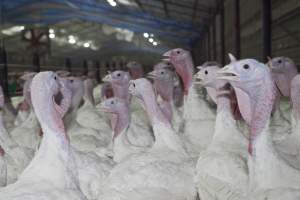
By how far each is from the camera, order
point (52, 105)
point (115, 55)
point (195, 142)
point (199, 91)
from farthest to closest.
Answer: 1. point (115, 55)
2. point (199, 91)
3. point (195, 142)
4. point (52, 105)

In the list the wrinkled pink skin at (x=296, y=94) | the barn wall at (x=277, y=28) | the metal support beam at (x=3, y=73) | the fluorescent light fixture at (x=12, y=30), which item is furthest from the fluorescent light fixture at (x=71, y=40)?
the wrinkled pink skin at (x=296, y=94)

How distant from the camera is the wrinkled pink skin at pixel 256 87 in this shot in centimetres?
342

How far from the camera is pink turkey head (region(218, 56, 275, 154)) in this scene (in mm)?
3420

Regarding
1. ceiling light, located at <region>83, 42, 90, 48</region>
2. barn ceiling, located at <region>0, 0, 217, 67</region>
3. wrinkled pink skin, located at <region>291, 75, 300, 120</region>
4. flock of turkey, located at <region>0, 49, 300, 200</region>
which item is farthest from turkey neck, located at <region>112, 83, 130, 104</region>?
ceiling light, located at <region>83, 42, 90, 48</region>

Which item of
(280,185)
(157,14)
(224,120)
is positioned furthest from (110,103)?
(157,14)

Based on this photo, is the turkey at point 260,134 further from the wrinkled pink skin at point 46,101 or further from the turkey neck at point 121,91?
the turkey neck at point 121,91

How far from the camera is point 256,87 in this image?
3461 millimetres

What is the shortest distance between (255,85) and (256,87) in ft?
0.07

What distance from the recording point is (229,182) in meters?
3.89

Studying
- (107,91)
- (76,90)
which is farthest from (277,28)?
(76,90)

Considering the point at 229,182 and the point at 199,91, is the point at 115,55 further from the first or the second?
the point at 229,182

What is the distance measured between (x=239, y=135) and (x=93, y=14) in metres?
21.0

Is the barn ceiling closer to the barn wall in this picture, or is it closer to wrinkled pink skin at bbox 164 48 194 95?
the barn wall

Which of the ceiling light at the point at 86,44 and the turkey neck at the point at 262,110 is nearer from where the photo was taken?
the turkey neck at the point at 262,110
